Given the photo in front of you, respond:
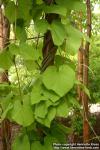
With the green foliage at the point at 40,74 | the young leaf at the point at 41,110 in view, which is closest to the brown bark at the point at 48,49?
the green foliage at the point at 40,74

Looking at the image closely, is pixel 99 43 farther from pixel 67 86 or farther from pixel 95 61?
pixel 67 86

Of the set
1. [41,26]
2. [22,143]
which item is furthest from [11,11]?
[22,143]

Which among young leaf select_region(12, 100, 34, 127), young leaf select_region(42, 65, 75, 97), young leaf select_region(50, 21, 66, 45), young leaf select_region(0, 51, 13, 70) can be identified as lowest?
young leaf select_region(12, 100, 34, 127)

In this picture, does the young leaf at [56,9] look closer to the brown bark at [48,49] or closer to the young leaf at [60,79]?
the brown bark at [48,49]

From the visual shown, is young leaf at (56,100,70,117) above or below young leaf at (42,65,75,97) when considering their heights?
below

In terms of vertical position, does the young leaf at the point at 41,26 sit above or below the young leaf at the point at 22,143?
above

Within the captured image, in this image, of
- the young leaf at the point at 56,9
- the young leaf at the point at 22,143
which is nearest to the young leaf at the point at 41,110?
the young leaf at the point at 22,143

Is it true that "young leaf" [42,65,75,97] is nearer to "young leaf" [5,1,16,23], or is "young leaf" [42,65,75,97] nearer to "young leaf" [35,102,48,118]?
"young leaf" [35,102,48,118]

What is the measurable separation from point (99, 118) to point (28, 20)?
279 inches

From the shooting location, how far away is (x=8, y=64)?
1.02 m

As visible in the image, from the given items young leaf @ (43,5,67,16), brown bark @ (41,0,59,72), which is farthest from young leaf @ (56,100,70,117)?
young leaf @ (43,5,67,16)

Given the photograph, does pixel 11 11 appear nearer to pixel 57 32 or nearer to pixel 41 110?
pixel 57 32

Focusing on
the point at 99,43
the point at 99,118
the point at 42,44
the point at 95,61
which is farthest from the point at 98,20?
the point at 42,44

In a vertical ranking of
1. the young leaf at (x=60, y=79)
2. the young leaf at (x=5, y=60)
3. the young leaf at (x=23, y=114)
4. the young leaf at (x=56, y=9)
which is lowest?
the young leaf at (x=23, y=114)
